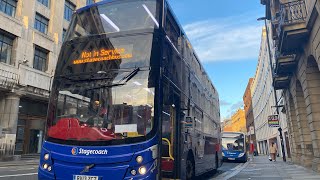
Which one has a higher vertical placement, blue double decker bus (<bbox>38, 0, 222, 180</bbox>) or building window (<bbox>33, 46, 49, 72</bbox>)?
building window (<bbox>33, 46, 49, 72</bbox>)

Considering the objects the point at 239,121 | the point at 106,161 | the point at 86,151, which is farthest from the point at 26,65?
the point at 239,121

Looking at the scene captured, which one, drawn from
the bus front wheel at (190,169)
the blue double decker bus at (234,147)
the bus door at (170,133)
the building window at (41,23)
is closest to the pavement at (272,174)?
the bus front wheel at (190,169)

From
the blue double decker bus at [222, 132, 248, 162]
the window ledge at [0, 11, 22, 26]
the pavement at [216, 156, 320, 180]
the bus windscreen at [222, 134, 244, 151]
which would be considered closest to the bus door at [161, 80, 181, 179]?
the pavement at [216, 156, 320, 180]

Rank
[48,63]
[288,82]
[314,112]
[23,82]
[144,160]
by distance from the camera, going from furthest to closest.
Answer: [48,63]
[23,82]
[288,82]
[314,112]
[144,160]

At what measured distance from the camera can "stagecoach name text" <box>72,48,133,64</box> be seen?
6125 mm

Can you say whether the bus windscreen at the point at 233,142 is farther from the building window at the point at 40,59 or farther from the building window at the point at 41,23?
the building window at the point at 41,23

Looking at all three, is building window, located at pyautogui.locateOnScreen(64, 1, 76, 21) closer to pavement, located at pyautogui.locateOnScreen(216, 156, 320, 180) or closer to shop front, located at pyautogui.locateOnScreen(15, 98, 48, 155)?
shop front, located at pyautogui.locateOnScreen(15, 98, 48, 155)

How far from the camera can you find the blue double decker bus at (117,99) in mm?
5371

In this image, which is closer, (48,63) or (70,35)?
(70,35)

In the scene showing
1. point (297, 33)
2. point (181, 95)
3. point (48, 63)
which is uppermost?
point (48, 63)

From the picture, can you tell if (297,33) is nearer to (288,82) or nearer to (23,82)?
(288,82)

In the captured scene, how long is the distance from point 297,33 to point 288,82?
8.56m

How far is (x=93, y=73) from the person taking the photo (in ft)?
20.0

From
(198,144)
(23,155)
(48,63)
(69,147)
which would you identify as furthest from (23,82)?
(69,147)
